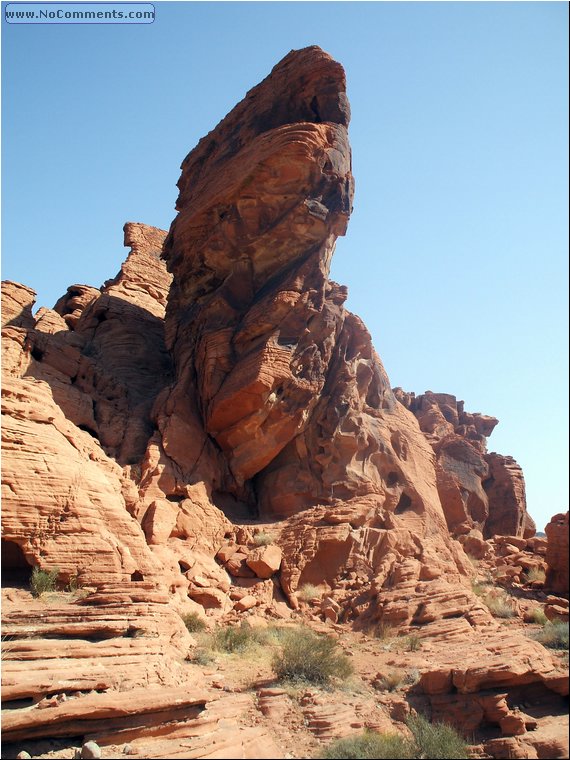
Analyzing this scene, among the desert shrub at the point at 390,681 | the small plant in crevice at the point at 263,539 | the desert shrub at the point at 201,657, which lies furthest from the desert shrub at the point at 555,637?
the small plant in crevice at the point at 263,539

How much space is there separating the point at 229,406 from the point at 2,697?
11.8m

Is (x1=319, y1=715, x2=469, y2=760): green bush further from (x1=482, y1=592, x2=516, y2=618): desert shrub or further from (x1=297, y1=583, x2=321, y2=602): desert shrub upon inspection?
(x1=297, y1=583, x2=321, y2=602): desert shrub

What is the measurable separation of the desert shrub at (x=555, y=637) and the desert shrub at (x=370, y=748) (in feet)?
9.23

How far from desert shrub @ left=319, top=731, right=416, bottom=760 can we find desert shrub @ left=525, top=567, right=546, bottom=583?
1085 centimetres

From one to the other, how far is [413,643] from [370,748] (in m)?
5.85

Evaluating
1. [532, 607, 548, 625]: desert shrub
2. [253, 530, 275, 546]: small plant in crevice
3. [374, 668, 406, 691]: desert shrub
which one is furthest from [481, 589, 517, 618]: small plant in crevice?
[253, 530, 275, 546]: small plant in crevice

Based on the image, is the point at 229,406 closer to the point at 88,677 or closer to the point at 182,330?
the point at 182,330

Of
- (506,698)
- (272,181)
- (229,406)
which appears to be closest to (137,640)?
(506,698)

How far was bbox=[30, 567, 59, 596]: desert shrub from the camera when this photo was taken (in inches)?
522

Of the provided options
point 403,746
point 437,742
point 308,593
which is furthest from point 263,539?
point 403,746

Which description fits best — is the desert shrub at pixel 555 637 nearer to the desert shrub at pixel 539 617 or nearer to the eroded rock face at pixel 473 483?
the desert shrub at pixel 539 617

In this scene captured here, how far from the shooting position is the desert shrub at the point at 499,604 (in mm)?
17172

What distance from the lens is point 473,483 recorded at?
96.3 feet

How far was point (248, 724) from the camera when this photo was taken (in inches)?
436
